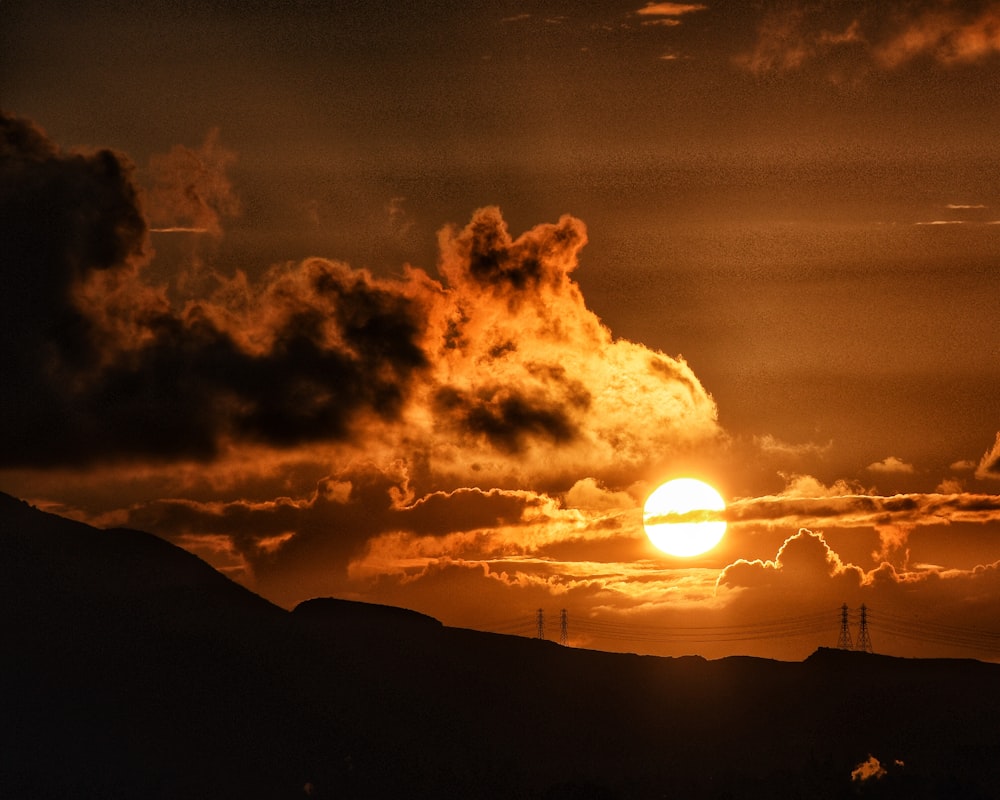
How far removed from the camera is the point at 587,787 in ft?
574

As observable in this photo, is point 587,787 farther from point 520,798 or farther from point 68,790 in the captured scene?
point 68,790

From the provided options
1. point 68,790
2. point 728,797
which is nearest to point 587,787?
point 728,797

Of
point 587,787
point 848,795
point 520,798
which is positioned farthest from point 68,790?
point 848,795

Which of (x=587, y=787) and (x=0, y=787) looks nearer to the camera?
(x=587, y=787)

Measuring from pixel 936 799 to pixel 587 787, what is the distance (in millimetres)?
45407

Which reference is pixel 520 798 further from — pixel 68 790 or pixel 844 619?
pixel 68 790

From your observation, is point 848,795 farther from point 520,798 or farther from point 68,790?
point 68,790

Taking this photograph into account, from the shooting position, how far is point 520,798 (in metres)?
196

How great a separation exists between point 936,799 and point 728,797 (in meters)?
26.4

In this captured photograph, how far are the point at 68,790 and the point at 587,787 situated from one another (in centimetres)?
7343

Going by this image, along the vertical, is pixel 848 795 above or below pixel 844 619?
below

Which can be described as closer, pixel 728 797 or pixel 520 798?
pixel 728 797

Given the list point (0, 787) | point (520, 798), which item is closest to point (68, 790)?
point (0, 787)

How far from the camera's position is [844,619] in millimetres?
184125
